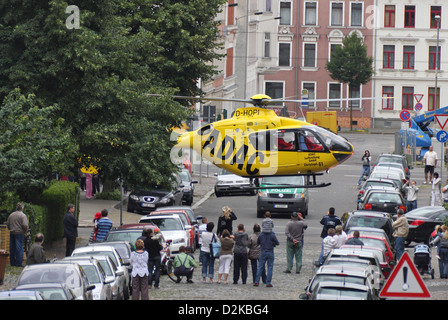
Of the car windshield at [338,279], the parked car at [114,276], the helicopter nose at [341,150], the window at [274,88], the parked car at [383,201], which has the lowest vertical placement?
the parked car at [114,276]

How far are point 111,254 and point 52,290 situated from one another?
5.17 m

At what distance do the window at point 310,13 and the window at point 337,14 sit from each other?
1633 mm

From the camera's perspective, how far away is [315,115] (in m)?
63.6

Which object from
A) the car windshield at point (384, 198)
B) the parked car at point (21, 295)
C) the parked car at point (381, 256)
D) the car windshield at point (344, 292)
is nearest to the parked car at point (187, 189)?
the car windshield at point (384, 198)

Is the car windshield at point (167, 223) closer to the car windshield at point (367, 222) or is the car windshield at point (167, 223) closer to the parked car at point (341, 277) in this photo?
the car windshield at point (367, 222)

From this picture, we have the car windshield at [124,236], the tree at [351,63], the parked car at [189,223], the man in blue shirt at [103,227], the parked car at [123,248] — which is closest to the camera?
the parked car at [123,248]

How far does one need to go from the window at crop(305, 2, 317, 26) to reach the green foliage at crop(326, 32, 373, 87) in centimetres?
602

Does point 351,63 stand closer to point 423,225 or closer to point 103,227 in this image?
point 423,225

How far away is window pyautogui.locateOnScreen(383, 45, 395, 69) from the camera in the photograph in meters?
87.6

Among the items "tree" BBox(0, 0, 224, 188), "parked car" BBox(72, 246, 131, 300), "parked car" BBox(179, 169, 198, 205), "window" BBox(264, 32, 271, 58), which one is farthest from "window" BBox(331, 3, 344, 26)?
"parked car" BBox(72, 246, 131, 300)

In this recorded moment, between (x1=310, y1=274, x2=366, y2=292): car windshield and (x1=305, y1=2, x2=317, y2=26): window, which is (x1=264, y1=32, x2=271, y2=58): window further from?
(x1=310, y1=274, x2=366, y2=292): car windshield

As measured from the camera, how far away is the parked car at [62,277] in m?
18.5

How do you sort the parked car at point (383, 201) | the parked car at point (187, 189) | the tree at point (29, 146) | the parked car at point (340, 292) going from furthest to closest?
the parked car at point (187, 189) < the parked car at point (383, 201) < the tree at point (29, 146) < the parked car at point (340, 292)

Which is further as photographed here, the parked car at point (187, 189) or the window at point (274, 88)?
the window at point (274, 88)
